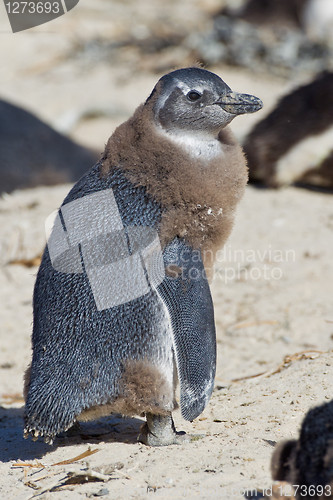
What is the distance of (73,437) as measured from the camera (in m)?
3.13

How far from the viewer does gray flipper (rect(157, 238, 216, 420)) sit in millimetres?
2664

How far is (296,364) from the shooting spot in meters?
3.56

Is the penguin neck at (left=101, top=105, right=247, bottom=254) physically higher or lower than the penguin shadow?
higher

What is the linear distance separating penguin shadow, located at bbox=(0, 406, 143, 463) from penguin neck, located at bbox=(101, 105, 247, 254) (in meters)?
0.96

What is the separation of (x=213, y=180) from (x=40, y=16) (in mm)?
10480

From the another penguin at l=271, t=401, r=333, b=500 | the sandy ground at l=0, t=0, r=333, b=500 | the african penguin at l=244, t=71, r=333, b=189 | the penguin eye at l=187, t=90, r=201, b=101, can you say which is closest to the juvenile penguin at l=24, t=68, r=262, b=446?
the penguin eye at l=187, t=90, r=201, b=101

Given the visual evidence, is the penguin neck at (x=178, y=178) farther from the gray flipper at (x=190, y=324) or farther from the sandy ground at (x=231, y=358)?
the sandy ground at (x=231, y=358)

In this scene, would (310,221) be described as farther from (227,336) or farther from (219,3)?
Answer: (219,3)

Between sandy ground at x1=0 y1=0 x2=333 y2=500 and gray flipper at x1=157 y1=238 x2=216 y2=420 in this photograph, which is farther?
gray flipper at x1=157 y1=238 x2=216 y2=420

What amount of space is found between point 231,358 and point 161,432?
1471 mm

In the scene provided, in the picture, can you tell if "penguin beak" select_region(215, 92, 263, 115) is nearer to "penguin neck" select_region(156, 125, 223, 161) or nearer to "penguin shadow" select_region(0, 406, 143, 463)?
"penguin neck" select_region(156, 125, 223, 161)

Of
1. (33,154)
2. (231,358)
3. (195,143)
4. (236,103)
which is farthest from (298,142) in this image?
(195,143)

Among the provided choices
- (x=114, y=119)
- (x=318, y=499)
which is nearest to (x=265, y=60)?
(x=114, y=119)

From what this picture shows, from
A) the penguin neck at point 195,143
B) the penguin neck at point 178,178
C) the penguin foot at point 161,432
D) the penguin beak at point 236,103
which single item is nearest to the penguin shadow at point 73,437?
the penguin foot at point 161,432
